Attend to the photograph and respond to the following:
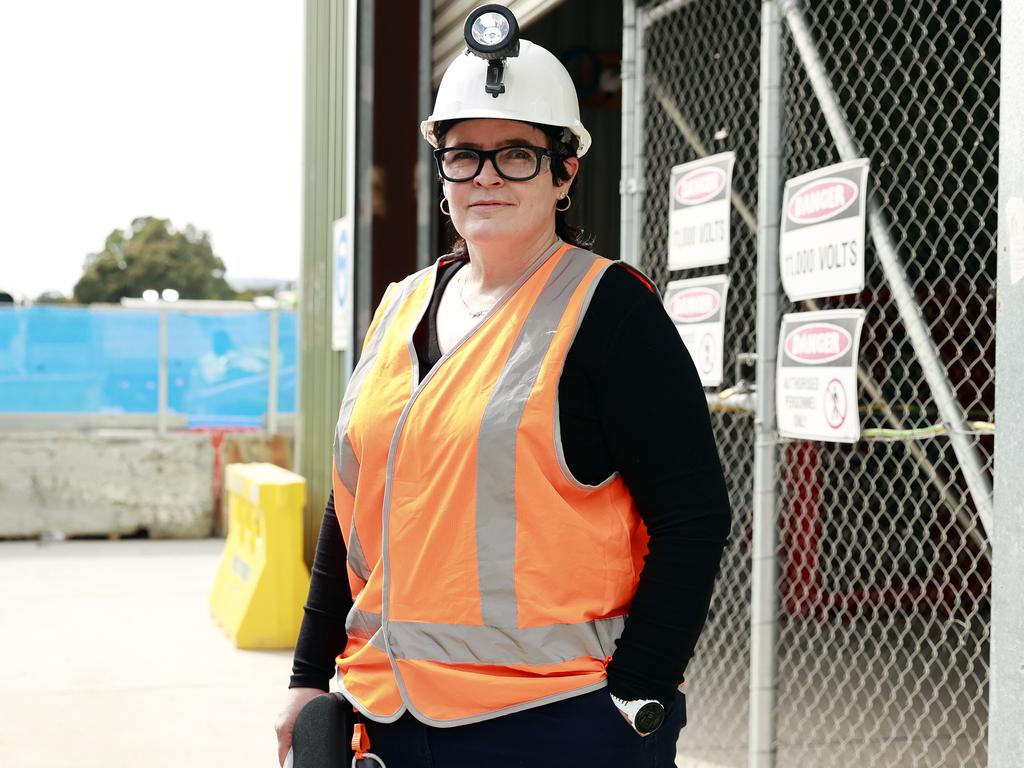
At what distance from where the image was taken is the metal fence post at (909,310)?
3.52 metres

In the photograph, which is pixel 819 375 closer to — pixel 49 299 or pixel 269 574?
pixel 269 574

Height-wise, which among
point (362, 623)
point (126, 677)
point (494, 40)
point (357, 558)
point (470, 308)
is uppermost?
point (494, 40)

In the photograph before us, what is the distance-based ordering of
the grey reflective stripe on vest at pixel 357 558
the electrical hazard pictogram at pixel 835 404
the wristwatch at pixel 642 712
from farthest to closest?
the electrical hazard pictogram at pixel 835 404 → the grey reflective stripe on vest at pixel 357 558 → the wristwatch at pixel 642 712

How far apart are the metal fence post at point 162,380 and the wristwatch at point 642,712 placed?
41.5 ft

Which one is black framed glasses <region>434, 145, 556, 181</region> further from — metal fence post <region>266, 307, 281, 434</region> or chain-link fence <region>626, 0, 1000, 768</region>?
metal fence post <region>266, 307, 281, 434</region>

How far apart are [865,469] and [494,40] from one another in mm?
6852

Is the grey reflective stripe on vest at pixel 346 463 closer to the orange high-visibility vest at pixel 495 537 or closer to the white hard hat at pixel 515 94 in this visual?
the orange high-visibility vest at pixel 495 537

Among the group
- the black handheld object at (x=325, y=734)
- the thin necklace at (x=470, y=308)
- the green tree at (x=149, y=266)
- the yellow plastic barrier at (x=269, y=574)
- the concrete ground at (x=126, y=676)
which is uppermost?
the green tree at (x=149, y=266)

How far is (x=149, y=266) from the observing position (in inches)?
2542

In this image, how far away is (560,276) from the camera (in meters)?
2.00

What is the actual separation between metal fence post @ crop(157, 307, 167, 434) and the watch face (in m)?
12.6

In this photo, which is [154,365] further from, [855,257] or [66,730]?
[855,257]

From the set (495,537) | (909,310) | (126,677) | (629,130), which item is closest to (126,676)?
(126,677)

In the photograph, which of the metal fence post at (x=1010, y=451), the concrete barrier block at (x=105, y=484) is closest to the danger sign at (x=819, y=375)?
the metal fence post at (x=1010, y=451)
